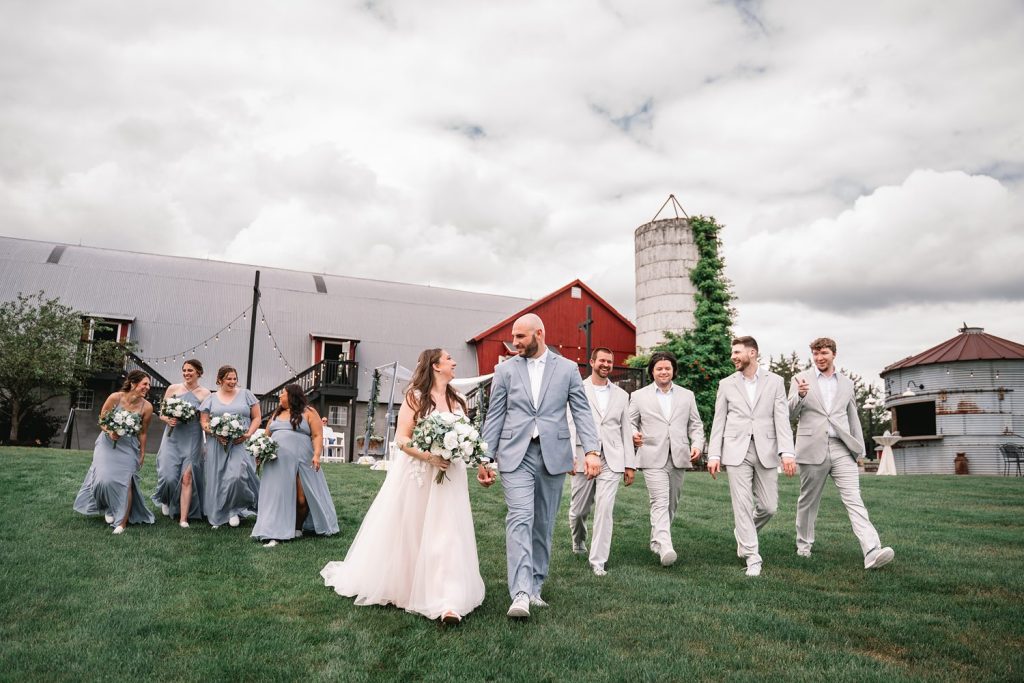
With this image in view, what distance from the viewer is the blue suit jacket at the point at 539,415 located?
6250 millimetres

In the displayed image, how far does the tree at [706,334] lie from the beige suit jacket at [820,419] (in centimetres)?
2150

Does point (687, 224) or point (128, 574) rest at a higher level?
point (687, 224)

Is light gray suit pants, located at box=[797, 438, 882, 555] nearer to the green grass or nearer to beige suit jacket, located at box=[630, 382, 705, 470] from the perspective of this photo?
the green grass

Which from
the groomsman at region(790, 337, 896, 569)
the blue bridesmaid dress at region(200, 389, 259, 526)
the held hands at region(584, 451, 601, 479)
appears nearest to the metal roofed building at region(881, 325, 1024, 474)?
the groomsman at region(790, 337, 896, 569)

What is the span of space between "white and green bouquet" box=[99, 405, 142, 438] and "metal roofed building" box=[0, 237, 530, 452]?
19175 mm

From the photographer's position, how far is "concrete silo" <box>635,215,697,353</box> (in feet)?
104

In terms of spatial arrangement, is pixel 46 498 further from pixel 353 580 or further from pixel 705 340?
pixel 705 340

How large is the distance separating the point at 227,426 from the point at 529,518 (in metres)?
5.73

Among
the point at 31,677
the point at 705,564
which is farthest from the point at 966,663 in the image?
the point at 31,677

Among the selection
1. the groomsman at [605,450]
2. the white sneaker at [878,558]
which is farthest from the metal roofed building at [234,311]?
the white sneaker at [878,558]

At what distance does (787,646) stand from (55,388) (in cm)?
2815

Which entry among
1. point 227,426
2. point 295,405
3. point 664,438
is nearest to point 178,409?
point 227,426

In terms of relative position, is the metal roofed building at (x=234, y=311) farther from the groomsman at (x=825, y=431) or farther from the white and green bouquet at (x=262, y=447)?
the groomsman at (x=825, y=431)

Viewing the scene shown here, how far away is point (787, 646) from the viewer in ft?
16.9
